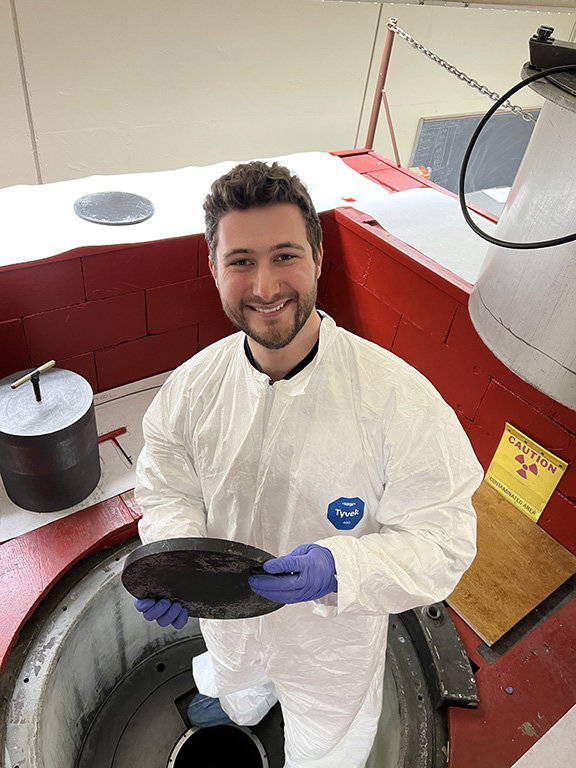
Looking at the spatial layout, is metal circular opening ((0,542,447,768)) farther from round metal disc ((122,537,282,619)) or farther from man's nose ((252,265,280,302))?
man's nose ((252,265,280,302))

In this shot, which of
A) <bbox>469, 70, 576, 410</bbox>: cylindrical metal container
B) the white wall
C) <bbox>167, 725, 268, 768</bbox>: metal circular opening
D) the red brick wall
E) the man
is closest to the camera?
<bbox>469, 70, 576, 410</bbox>: cylindrical metal container

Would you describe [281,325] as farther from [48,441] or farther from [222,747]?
[222,747]

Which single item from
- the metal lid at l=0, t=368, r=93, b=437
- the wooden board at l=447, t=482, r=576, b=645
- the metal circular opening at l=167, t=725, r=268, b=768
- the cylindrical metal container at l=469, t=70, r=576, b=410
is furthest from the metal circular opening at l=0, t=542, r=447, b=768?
the cylindrical metal container at l=469, t=70, r=576, b=410

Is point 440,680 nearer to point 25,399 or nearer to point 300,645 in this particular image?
point 300,645

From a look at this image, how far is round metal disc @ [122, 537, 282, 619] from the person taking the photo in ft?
3.38

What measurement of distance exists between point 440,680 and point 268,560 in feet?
2.83

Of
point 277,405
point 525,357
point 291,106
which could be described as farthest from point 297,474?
point 291,106

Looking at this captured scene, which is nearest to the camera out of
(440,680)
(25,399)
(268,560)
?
(268,560)

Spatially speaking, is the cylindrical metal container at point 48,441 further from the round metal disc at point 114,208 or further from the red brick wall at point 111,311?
the round metal disc at point 114,208

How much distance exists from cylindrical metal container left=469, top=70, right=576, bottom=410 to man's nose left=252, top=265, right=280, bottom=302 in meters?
0.47

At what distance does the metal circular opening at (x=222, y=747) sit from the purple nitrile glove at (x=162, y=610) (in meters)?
1.03

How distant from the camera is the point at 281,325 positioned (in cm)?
113

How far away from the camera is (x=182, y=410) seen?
50.3 inches

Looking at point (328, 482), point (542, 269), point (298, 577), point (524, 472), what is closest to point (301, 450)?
point (328, 482)
